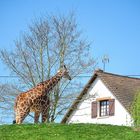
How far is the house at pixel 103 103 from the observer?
40500mm

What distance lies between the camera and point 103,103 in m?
42.1

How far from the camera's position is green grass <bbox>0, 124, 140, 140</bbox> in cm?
2040

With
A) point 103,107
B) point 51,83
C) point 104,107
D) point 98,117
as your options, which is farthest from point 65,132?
point 103,107

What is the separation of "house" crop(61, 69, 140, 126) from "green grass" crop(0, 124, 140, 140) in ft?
57.2

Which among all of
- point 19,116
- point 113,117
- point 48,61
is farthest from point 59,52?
point 19,116

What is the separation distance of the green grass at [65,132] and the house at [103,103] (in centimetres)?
1745

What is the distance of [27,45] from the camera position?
1404 inches

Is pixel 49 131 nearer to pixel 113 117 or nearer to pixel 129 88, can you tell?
pixel 113 117

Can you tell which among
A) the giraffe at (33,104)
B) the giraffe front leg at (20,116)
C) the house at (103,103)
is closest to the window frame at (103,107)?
the house at (103,103)

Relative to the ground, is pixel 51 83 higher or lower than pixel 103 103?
lower

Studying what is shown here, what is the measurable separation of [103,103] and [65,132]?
21048 mm

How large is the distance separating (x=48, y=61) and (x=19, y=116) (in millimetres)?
10542

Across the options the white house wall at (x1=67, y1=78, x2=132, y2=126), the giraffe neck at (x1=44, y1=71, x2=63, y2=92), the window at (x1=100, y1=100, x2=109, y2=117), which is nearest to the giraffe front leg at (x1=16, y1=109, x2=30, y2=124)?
the giraffe neck at (x1=44, y1=71, x2=63, y2=92)

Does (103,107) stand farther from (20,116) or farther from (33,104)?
(20,116)
